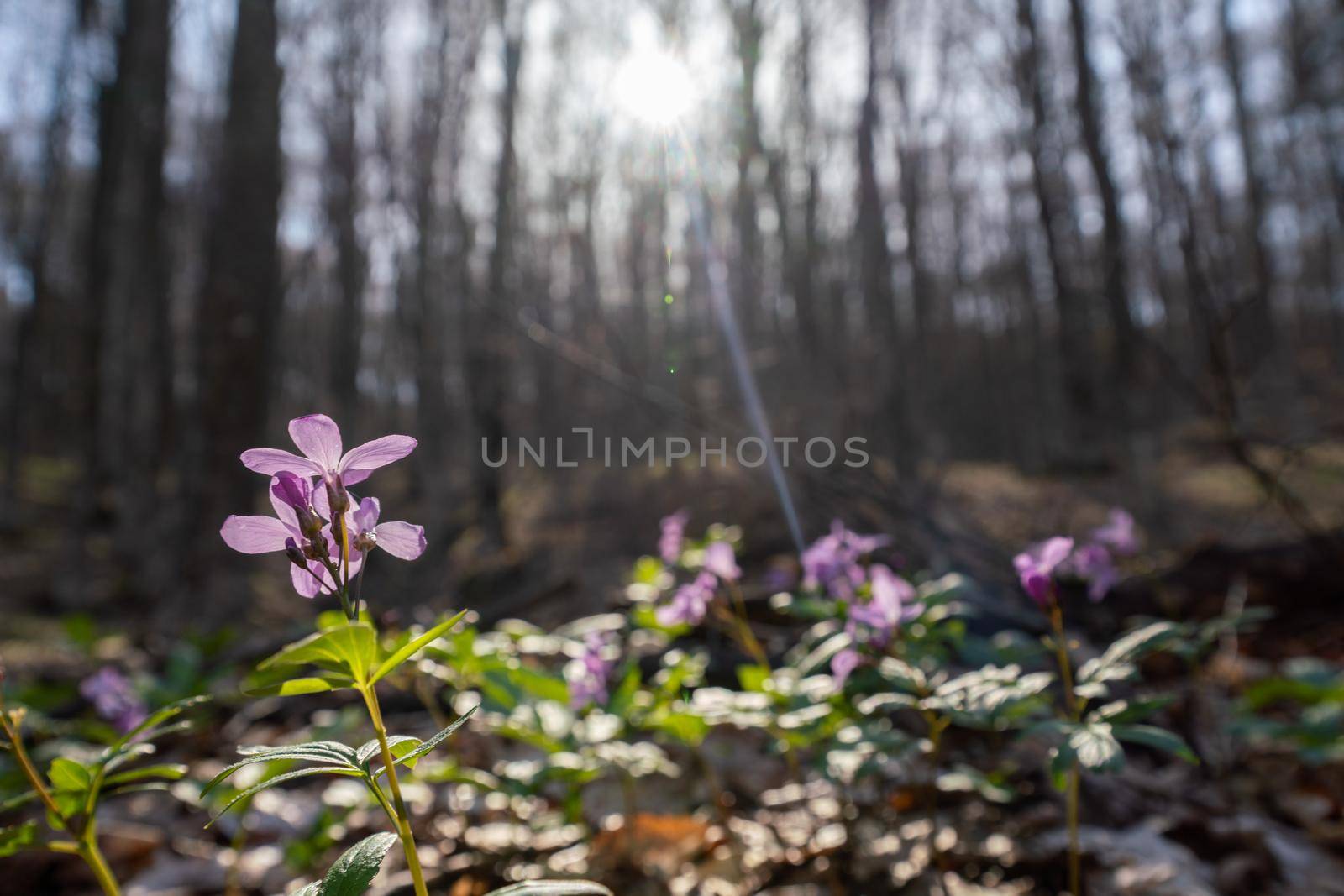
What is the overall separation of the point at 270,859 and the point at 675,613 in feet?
4.27

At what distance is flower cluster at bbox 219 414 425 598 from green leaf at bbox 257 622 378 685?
0.06 meters

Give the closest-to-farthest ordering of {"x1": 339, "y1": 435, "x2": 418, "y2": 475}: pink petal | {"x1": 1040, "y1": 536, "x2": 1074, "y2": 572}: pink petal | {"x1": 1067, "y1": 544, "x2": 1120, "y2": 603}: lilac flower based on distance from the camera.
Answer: {"x1": 339, "y1": 435, "x2": 418, "y2": 475}: pink petal → {"x1": 1040, "y1": 536, "x2": 1074, "y2": 572}: pink petal → {"x1": 1067, "y1": 544, "x2": 1120, "y2": 603}: lilac flower

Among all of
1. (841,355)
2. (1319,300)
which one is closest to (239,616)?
(841,355)

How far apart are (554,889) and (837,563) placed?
1068mm

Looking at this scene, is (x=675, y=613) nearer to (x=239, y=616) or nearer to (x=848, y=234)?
(x=239, y=616)

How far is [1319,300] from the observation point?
29.3 m

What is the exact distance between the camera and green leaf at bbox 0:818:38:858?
3.49ft

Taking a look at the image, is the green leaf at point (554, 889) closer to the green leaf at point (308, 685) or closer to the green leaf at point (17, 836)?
the green leaf at point (308, 685)

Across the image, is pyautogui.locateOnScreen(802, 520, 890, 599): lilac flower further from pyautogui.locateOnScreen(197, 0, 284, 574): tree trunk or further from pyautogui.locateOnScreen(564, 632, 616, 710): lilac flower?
pyautogui.locateOnScreen(197, 0, 284, 574): tree trunk

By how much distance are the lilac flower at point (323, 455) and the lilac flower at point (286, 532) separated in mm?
19

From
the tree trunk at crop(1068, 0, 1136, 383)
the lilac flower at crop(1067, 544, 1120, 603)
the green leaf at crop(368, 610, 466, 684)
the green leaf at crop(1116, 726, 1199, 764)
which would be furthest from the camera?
the tree trunk at crop(1068, 0, 1136, 383)

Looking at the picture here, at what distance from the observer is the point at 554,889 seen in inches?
34.8

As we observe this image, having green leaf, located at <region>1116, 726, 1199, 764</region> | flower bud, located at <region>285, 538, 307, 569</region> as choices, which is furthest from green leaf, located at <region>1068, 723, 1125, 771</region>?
flower bud, located at <region>285, 538, 307, 569</region>

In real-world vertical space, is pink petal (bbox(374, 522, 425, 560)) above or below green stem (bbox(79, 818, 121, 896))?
above
